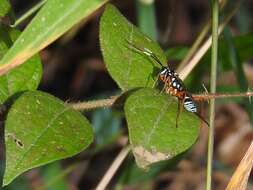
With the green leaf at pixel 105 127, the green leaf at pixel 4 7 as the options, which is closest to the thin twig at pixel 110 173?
the green leaf at pixel 4 7

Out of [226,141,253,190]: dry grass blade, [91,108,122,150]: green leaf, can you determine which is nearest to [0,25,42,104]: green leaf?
[226,141,253,190]: dry grass blade

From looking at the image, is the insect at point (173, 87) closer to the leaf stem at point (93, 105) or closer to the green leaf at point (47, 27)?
the leaf stem at point (93, 105)

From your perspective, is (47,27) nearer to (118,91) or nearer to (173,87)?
(173,87)

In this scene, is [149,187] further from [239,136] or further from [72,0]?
[72,0]

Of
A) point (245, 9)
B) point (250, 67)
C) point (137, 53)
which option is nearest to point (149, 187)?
point (250, 67)

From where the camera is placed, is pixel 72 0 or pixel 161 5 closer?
pixel 72 0
